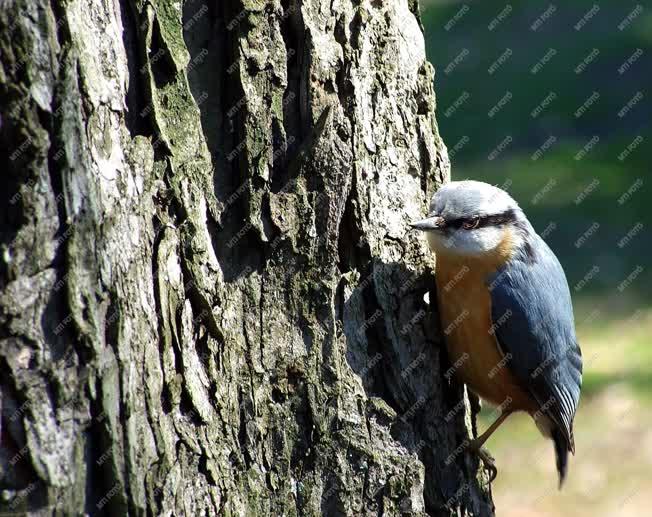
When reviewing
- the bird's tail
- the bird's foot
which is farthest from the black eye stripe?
the bird's tail

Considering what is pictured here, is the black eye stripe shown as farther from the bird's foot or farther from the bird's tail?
the bird's tail

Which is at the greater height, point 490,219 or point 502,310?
point 490,219

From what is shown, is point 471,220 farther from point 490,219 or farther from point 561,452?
point 561,452

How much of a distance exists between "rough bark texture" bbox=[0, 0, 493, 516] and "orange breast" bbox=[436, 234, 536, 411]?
0.12m

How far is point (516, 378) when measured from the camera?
14.9 feet

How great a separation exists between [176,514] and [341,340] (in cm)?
85

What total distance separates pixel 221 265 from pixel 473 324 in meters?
1.40

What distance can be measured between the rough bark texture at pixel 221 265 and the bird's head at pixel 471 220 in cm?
8

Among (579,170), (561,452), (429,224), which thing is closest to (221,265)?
(429,224)

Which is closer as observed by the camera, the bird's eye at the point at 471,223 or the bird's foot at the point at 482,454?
the bird's foot at the point at 482,454

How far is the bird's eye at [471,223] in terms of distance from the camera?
166 inches

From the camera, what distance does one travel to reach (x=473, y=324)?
429cm

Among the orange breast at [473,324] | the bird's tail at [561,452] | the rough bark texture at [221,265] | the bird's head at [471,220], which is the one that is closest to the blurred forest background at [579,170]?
the bird's tail at [561,452]

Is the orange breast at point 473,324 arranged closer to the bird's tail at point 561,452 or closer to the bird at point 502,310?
the bird at point 502,310
